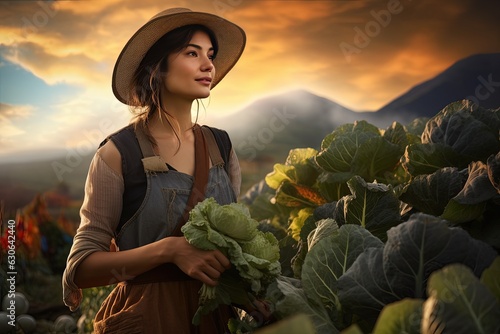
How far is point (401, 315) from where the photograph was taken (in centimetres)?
99

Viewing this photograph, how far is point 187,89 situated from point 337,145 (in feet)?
2.05

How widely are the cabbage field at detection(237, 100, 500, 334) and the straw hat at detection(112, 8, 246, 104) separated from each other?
59 centimetres

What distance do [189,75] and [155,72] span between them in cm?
14

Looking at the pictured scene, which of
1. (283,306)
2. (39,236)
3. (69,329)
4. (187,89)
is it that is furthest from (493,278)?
(39,236)

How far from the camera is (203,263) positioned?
1.56m

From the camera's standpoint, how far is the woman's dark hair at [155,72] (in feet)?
6.75

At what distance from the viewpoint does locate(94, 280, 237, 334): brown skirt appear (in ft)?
6.00

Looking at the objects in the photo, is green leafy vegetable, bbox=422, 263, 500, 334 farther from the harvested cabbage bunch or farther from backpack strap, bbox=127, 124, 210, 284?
backpack strap, bbox=127, 124, 210, 284

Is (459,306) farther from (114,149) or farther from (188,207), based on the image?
(114,149)

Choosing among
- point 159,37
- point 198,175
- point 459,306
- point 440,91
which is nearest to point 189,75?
point 159,37

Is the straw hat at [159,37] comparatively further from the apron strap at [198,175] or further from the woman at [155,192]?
the apron strap at [198,175]

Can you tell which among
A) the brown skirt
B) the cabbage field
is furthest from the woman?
the cabbage field

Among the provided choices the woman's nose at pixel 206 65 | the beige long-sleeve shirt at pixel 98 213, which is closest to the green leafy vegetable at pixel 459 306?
the beige long-sleeve shirt at pixel 98 213

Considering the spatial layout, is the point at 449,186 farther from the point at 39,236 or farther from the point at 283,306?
the point at 39,236
